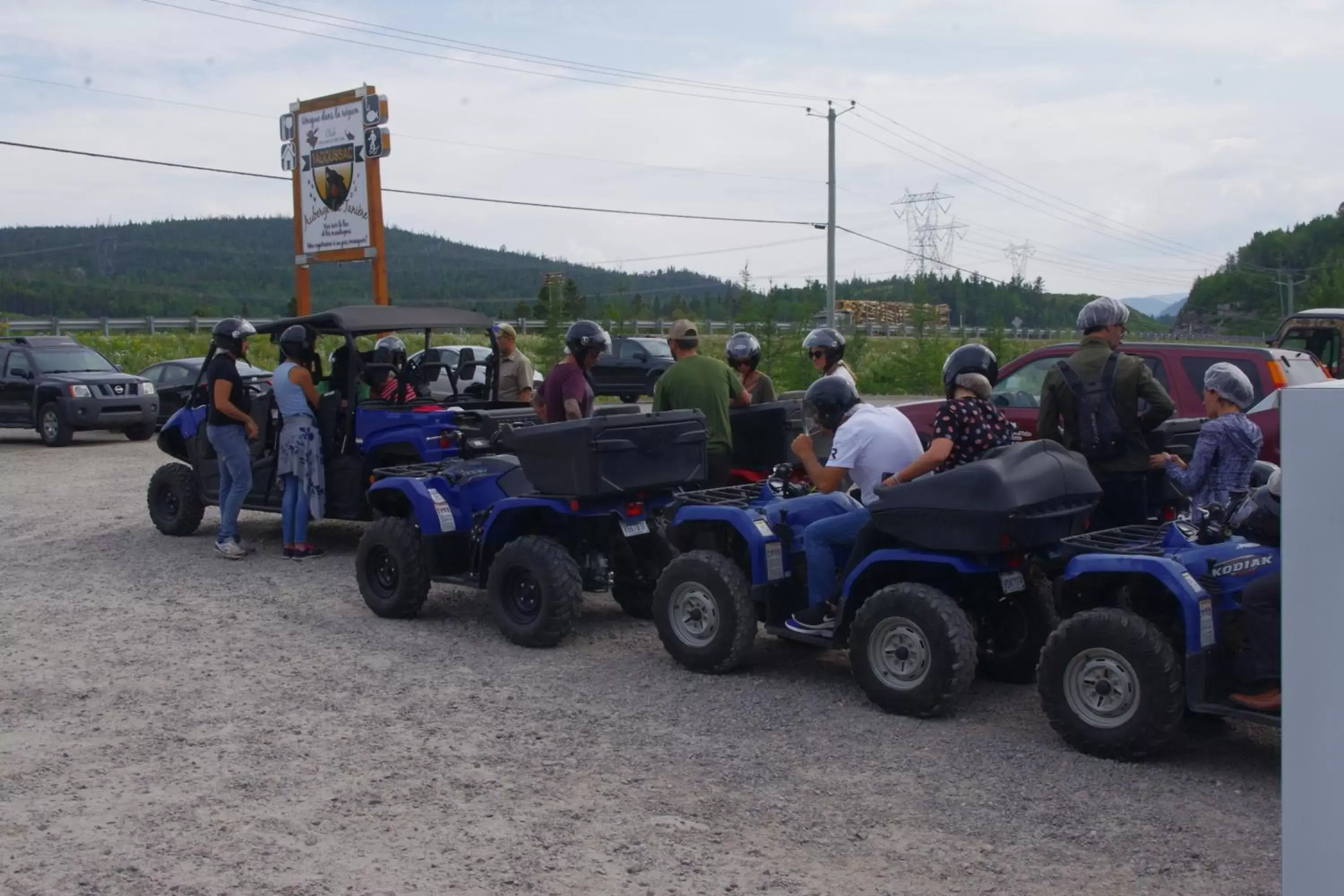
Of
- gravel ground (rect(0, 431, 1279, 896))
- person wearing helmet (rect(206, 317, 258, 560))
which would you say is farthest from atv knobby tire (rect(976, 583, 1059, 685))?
person wearing helmet (rect(206, 317, 258, 560))

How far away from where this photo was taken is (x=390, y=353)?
10.9 metres

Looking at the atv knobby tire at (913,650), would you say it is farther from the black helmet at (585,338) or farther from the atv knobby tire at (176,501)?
the atv knobby tire at (176,501)

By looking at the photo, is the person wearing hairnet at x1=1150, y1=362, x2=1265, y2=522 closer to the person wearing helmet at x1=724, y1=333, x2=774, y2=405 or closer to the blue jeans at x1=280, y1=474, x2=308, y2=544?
the person wearing helmet at x1=724, y1=333, x2=774, y2=405

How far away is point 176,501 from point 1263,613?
32.7 feet

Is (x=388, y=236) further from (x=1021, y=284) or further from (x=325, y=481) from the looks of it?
(x=325, y=481)

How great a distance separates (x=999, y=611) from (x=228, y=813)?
3921 mm

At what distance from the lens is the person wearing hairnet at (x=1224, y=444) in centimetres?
674

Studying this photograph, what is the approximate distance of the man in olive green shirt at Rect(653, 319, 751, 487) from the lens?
348 inches

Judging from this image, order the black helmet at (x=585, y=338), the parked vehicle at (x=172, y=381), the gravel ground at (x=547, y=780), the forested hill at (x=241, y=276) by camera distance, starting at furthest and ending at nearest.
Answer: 1. the forested hill at (x=241, y=276)
2. the parked vehicle at (x=172, y=381)
3. the black helmet at (x=585, y=338)
4. the gravel ground at (x=547, y=780)

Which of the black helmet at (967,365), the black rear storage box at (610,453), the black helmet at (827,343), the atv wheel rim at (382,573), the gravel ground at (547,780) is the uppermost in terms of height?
the black helmet at (827,343)

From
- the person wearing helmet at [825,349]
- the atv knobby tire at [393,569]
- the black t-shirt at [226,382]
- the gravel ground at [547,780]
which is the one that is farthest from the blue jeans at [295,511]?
the person wearing helmet at [825,349]

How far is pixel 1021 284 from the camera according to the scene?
78312 mm

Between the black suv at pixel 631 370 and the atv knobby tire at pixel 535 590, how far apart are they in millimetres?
26109

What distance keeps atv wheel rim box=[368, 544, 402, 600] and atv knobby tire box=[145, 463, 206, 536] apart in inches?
160
